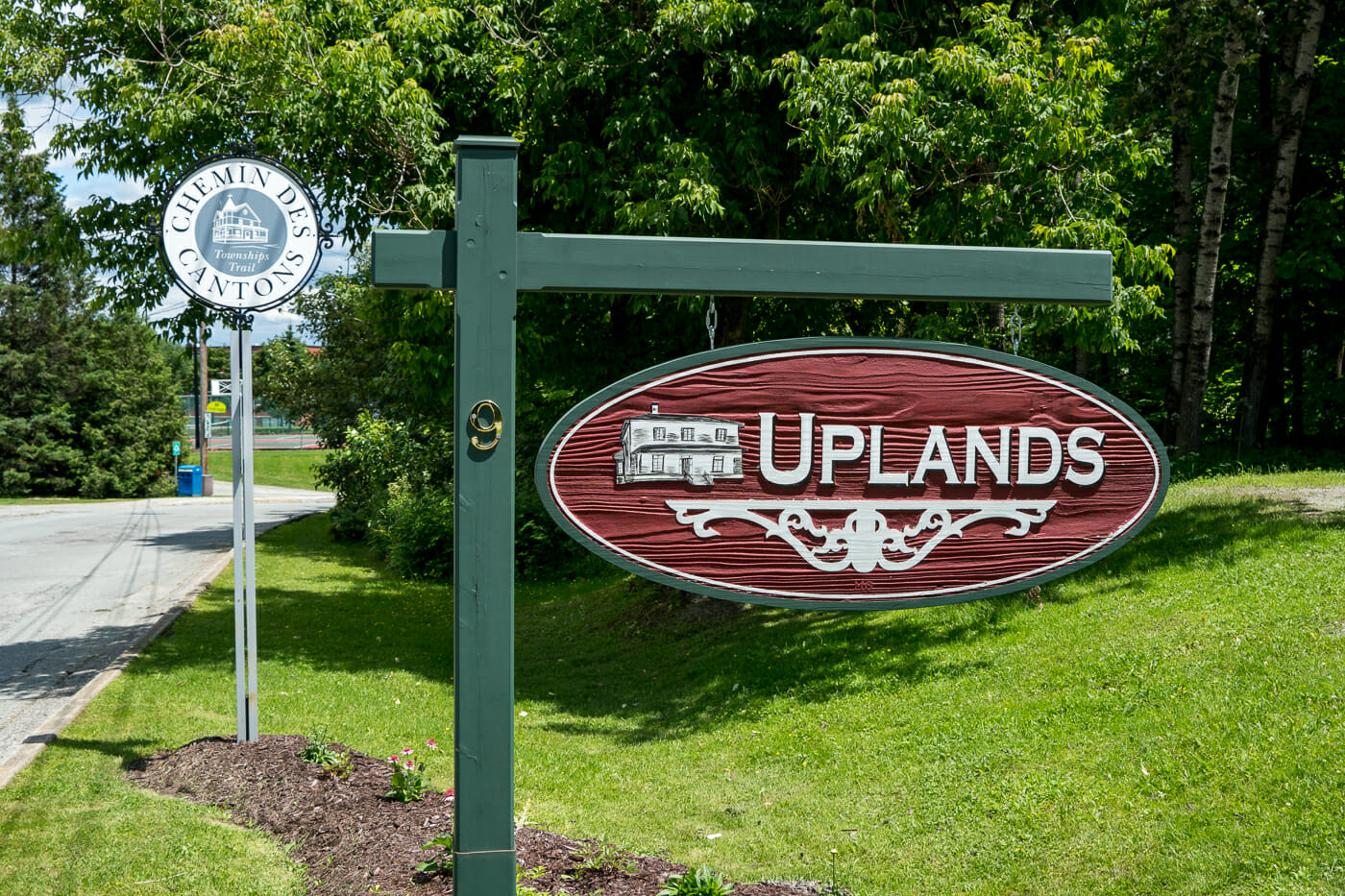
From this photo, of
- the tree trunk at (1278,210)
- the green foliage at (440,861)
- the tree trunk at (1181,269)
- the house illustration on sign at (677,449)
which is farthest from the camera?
A: the tree trunk at (1181,269)

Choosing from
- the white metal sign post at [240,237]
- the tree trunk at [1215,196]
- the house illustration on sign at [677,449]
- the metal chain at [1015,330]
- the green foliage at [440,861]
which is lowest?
the green foliage at [440,861]

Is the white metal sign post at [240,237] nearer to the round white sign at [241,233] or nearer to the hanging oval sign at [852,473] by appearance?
the round white sign at [241,233]

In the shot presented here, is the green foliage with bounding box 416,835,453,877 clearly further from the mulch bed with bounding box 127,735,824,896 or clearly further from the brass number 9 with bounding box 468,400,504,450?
the brass number 9 with bounding box 468,400,504,450

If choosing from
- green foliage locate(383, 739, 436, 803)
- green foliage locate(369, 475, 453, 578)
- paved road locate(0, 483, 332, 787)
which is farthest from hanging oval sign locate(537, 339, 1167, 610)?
green foliage locate(369, 475, 453, 578)

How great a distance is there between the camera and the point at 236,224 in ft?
19.8

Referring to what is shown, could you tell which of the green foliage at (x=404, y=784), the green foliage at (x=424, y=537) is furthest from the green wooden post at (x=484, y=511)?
the green foliage at (x=424, y=537)

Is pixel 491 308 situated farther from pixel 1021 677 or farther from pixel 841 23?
pixel 841 23

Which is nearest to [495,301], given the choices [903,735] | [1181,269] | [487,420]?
[487,420]

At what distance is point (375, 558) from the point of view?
64.4ft

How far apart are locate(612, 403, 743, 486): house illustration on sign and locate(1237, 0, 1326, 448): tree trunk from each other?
14893 mm

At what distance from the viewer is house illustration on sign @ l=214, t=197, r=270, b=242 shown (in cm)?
602

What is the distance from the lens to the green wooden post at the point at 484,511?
97.9 inches

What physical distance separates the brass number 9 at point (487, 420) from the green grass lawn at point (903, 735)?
9.65 ft

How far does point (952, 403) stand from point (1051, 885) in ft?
9.75
